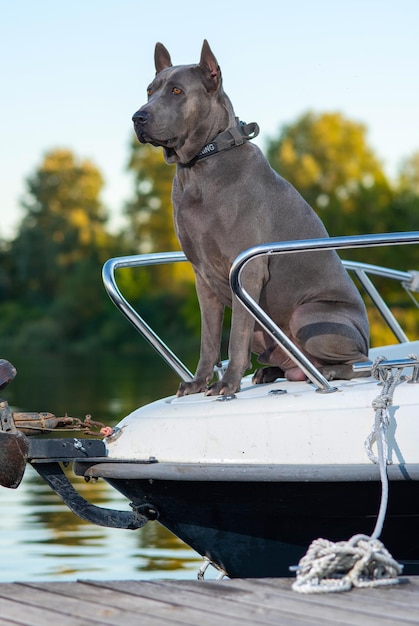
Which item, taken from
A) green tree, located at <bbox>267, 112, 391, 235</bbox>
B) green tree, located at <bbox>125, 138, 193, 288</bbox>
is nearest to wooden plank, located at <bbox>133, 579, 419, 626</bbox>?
green tree, located at <bbox>267, 112, 391, 235</bbox>

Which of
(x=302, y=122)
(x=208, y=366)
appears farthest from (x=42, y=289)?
(x=208, y=366)

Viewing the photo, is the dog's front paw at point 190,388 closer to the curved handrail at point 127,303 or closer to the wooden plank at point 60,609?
the curved handrail at point 127,303

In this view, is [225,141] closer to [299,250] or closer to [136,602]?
[299,250]

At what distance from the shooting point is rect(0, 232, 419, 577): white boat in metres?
4.16

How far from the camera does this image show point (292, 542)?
453 cm

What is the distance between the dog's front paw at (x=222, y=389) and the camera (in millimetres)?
4547

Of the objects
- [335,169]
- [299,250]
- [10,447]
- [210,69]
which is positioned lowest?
[10,447]

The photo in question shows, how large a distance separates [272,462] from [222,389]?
0.44 m

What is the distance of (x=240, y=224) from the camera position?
4.63 m

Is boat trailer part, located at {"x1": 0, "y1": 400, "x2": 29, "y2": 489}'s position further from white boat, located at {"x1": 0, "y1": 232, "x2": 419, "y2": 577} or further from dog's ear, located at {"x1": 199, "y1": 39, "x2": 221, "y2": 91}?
dog's ear, located at {"x1": 199, "y1": 39, "x2": 221, "y2": 91}

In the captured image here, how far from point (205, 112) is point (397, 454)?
162 centimetres

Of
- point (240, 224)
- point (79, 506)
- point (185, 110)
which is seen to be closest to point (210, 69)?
point (185, 110)

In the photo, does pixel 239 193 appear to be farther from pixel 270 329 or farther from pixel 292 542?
pixel 292 542

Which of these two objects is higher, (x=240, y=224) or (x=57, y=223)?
(x=57, y=223)
